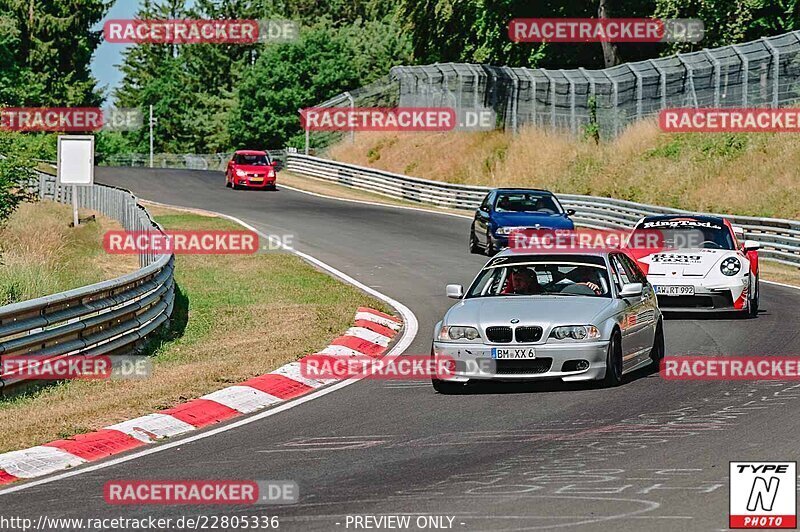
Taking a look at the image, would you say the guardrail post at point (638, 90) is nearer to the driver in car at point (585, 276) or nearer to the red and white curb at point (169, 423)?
the red and white curb at point (169, 423)

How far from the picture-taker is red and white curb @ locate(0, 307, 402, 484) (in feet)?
31.9

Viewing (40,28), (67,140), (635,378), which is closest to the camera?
(635,378)

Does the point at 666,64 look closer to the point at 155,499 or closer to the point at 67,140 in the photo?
the point at 67,140

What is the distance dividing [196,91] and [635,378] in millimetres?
122058

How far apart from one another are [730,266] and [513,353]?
7.75 meters

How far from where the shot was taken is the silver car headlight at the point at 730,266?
18938mm

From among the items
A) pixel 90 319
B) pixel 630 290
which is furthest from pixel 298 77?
pixel 630 290

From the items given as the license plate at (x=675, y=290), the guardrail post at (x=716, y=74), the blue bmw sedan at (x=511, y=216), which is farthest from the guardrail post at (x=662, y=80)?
the license plate at (x=675, y=290)

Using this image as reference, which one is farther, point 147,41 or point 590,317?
point 147,41

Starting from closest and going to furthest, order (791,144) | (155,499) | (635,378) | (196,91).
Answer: (155,499)
(635,378)
(791,144)
(196,91)

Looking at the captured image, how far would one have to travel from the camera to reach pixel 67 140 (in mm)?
33812

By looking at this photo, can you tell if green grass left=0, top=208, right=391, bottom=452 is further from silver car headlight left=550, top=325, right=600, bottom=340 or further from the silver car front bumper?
silver car headlight left=550, top=325, right=600, bottom=340

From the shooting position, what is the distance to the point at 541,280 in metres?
14.1

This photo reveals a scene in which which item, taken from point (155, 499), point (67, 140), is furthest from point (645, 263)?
point (67, 140)
